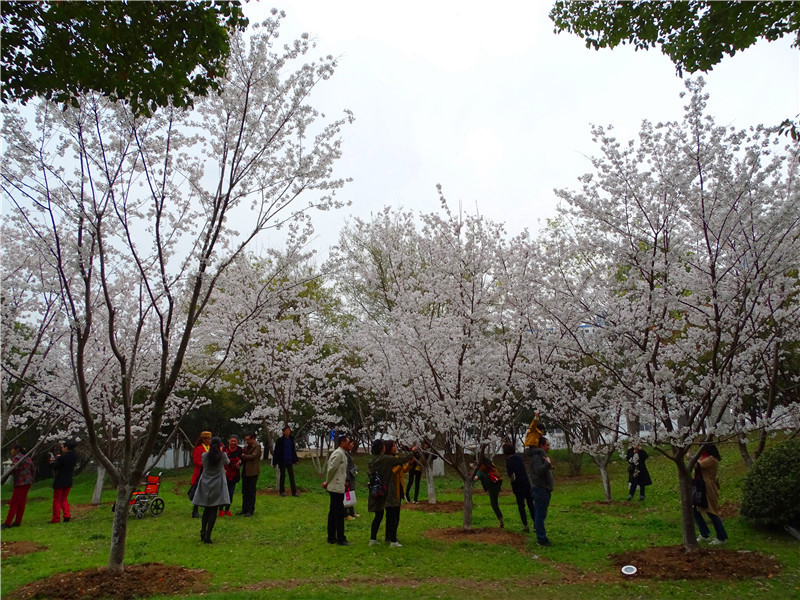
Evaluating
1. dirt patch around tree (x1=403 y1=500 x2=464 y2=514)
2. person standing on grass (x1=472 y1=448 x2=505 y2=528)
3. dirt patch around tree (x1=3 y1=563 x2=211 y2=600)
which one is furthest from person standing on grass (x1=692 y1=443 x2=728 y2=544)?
dirt patch around tree (x1=3 y1=563 x2=211 y2=600)

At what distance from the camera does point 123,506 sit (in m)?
5.48

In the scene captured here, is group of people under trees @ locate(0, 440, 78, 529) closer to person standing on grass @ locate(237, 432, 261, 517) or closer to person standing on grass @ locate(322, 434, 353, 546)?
person standing on grass @ locate(237, 432, 261, 517)

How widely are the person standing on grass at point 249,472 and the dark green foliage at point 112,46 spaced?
657cm

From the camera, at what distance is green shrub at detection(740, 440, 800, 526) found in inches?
283

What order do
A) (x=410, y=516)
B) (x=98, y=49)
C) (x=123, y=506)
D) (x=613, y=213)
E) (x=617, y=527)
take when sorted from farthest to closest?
(x=410, y=516)
(x=617, y=527)
(x=613, y=213)
(x=123, y=506)
(x=98, y=49)

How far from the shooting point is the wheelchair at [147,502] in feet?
33.1

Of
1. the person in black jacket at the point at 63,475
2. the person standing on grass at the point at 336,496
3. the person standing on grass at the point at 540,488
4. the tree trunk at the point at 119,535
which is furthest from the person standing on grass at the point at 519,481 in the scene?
the person in black jacket at the point at 63,475

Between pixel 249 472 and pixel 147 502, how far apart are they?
217cm

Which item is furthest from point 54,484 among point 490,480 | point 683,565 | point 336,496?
point 683,565

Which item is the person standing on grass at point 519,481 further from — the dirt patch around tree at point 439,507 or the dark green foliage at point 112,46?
the dark green foliage at point 112,46

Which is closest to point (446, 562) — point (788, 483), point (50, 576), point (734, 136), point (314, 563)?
point (314, 563)

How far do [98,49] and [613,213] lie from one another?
5.68 meters

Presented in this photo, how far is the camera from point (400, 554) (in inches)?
267

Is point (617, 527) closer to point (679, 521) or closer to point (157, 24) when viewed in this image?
point (679, 521)
